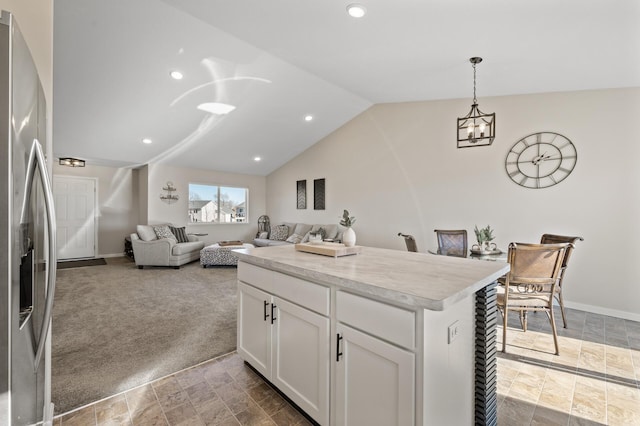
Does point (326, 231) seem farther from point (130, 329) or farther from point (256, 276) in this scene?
point (256, 276)

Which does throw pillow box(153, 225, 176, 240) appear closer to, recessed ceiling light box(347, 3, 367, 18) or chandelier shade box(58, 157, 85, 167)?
chandelier shade box(58, 157, 85, 167)

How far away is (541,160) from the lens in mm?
4020

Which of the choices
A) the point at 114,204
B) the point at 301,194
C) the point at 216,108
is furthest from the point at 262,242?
the point at 114,204

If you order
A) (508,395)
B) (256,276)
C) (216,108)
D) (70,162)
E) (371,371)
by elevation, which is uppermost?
(216,108)

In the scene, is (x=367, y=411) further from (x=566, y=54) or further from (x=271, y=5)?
(x=566, y=54)

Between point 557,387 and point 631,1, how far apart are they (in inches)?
111

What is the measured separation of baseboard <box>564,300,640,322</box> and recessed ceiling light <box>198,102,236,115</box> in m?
5.82

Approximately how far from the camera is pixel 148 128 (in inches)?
207

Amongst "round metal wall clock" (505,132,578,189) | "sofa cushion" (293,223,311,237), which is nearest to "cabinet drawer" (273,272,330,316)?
"round metal wall clock" (505,132,578,189)

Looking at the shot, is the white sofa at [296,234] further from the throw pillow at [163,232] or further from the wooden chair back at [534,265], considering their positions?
the wooden chair back at [534,265]

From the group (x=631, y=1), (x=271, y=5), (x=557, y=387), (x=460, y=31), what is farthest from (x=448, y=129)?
(x=557, y=387)

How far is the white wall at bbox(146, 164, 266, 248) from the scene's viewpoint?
23.0 feet

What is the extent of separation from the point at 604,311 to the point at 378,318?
409 cm

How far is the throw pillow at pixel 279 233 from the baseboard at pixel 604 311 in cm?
563
